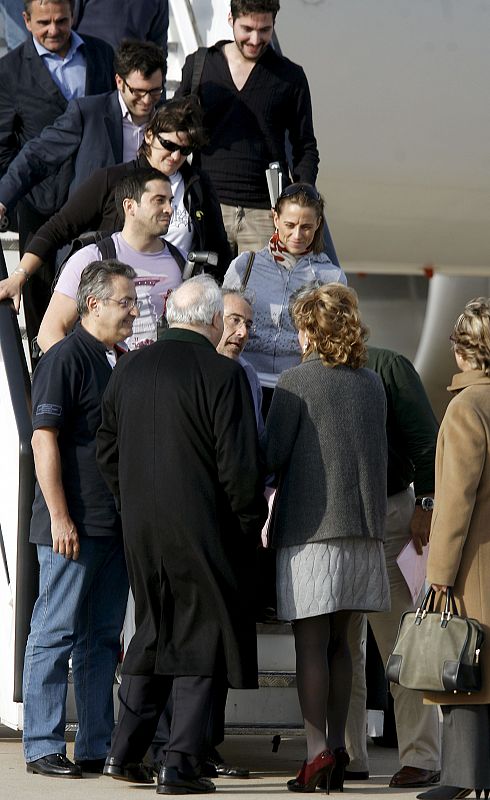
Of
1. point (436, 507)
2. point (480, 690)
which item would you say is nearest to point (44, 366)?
point (436, 507)

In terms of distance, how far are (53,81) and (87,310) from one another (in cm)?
167

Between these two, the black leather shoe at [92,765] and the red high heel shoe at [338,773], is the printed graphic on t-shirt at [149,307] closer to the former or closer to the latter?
the black leather shoe at [92,765]

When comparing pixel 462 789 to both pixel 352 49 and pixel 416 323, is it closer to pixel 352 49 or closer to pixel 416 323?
pixel 352 49

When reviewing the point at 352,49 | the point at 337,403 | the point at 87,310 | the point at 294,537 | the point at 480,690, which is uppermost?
the point at 352,49

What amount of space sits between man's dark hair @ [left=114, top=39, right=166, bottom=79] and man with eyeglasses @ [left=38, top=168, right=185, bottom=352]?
0.63 metres

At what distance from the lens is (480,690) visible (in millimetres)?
4141

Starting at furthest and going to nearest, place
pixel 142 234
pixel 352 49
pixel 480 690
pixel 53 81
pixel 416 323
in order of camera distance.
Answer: pixel 416 323 → pixel 352 49 → pixel 53 81 → pixel 142 234 → pixel 480 690

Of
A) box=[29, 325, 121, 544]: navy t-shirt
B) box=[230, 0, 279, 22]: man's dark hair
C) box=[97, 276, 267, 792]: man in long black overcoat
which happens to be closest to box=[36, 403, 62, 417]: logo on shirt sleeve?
box=[29, 325, 121, 544]: navy t-shirt

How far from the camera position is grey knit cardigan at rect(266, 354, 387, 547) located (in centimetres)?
425

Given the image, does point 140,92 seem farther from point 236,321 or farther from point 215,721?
point 215,721

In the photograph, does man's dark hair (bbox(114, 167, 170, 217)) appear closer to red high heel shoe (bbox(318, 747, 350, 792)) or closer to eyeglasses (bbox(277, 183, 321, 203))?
eyeglasses (bbox(277, 183, 321, 203))

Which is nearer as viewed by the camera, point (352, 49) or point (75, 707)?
point (75, 707)

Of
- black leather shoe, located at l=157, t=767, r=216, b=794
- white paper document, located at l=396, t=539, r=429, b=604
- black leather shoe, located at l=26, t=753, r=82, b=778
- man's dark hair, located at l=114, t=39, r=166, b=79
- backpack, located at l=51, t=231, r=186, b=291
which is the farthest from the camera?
man's dark hair, located at l=114, t=39, r=166, b=79

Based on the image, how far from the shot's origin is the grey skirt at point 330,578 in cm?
418
